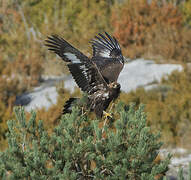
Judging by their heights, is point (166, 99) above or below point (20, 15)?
below

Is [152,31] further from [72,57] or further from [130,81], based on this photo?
[72,57]

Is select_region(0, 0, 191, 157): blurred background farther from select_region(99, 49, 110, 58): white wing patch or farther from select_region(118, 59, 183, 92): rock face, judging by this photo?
select_region(99, 49, 110, 58): white wing patch

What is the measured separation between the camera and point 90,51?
550 cm

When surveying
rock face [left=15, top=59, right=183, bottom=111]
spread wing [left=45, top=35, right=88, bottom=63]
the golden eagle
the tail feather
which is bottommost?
rock face [left=15, top=59, right=183, bottom=111]

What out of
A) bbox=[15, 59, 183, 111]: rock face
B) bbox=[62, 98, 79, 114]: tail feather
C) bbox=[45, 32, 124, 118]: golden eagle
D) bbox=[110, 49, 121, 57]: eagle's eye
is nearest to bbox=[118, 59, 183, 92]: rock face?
bbox=[15, 59, 183, 111]: rock face

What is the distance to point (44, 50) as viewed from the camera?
583 inches

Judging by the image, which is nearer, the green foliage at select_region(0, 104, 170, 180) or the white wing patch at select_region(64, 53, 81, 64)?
the green foliage at select_region(0, 104, 170, 180)

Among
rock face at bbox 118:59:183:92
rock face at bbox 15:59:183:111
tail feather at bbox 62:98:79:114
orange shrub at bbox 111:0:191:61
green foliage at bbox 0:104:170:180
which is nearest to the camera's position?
green foliage at bbox 0:104:170:180

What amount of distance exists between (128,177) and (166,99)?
217 inches

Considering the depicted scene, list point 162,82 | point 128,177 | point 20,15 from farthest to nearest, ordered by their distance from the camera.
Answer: point 20,15
point 162,82
point 128,177

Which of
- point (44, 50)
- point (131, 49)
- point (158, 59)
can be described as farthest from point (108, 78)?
point (44, 50)

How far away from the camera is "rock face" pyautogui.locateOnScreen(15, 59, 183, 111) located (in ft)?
32.0

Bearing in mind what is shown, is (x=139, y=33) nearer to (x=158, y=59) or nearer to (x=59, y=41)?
(x=158, y=59)

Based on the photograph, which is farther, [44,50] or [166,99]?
[44,50]
